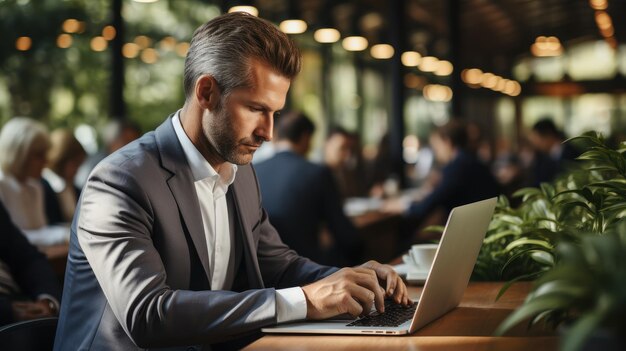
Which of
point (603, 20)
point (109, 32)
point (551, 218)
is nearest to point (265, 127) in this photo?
point (551, 218)

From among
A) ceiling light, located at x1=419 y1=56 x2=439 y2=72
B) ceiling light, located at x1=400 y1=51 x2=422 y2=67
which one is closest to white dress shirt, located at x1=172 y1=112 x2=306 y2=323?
ceiling light, located at x1=400 y1=51 x2=422 y2=67

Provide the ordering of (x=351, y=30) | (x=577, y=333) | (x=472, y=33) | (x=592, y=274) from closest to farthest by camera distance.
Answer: (x=577, y=333) → (x=592, y=274) → (x=351, y=30) → (x=472, y=33)

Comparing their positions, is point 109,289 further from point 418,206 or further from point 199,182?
point 418,206

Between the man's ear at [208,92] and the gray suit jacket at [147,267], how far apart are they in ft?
0.40

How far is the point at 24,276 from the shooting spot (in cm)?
306

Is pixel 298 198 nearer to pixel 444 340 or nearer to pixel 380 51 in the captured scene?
pixel 444 340

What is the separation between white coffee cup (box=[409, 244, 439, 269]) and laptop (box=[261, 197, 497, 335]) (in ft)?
1.41

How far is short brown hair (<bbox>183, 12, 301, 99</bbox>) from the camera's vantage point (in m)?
2.16

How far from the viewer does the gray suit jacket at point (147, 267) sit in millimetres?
1884

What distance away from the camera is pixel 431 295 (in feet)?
6.22

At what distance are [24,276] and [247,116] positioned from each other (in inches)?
50.6

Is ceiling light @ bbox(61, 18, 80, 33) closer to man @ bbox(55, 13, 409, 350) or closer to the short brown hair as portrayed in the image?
man @ bbox(55, 13, 409, 350)

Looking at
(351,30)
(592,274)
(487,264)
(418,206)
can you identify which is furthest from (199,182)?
(351,30)

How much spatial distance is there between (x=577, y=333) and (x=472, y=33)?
68.1 feet
